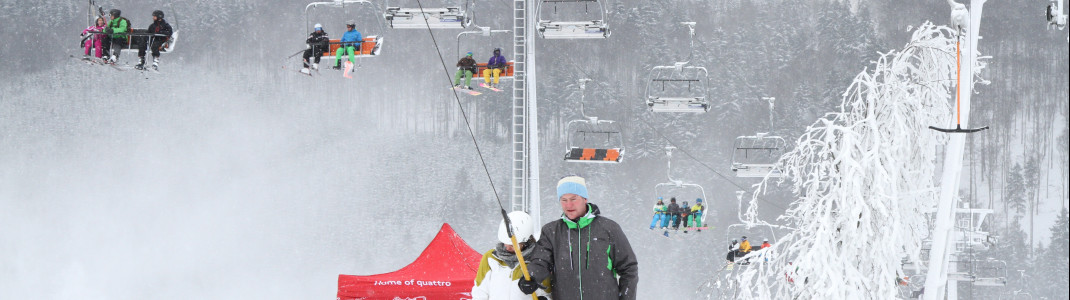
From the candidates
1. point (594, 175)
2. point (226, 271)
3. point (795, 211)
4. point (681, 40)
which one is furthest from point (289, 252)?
point (795, 211)

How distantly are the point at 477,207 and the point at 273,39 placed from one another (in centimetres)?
1317

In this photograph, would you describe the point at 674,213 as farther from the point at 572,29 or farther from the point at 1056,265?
the point at 1056,265

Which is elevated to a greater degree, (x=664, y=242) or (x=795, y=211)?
(x=795, y=211)

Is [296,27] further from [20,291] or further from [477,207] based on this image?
[20,291]

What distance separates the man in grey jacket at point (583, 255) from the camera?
4.51 meters

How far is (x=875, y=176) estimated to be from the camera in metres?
6.49

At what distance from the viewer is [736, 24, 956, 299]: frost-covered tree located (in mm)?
6422

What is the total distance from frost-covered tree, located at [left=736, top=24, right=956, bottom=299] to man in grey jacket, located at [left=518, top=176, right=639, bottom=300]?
2059 mm

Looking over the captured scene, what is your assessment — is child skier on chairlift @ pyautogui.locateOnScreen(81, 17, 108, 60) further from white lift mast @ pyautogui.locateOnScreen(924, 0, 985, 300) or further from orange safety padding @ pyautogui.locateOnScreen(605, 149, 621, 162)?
white lift mast @ pyautogui.locateOnScreen(924, 0, 985, 300)

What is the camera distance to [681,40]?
5341cm

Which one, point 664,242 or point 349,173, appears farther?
point 349,173

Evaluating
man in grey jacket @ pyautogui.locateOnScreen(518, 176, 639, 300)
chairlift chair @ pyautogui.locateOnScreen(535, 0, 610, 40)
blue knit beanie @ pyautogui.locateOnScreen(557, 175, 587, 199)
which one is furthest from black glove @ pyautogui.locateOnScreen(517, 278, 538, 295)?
chairlift chair @ pyautogui.locateOnScreen(535, 0, 610, 40)

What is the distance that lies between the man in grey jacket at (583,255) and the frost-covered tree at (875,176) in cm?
206

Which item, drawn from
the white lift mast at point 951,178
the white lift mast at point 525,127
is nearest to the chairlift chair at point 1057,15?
the white lift mast at point 951,178
